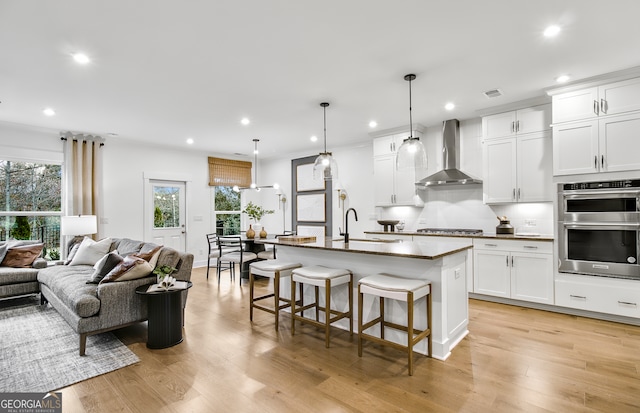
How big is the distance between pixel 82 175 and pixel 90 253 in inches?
71.8

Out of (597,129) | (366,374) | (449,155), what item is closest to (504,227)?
(449,155)

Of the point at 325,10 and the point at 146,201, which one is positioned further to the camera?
the point at 146,201

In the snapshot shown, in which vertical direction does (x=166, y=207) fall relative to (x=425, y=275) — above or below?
above

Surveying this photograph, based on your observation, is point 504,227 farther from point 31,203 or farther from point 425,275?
point 31,203

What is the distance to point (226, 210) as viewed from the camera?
7.89 m

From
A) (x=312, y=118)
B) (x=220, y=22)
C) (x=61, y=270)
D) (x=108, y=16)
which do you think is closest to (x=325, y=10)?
(x=220, y=22)

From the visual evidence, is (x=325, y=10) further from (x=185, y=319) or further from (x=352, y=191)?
(x=352, y=191)

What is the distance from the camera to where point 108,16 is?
2352 mm

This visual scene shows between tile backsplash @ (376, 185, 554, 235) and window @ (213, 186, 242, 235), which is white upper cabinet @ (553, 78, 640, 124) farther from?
window @ (213, 186, 242, 235)

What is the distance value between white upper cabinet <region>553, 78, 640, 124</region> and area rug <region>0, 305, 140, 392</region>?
509 cm

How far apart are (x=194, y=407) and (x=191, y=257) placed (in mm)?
1794

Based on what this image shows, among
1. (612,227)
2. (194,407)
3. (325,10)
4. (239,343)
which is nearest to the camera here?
(194,407)

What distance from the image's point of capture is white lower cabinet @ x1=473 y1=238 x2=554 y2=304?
12.9ft

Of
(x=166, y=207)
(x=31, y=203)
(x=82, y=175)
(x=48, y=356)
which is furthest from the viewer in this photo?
(x=166, y=207)
